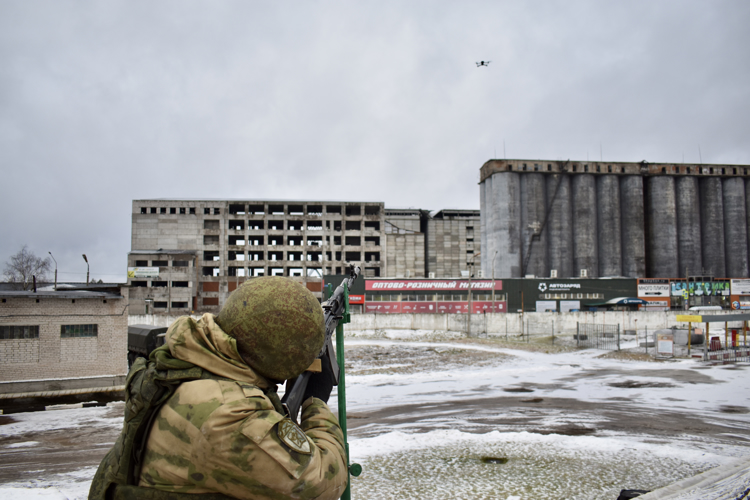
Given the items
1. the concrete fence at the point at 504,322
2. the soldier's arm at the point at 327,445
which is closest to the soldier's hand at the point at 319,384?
the soldier's arm at the point at 327,445

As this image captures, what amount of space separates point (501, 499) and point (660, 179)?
80.7 meters

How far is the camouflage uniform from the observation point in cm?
158

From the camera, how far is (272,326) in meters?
1.82

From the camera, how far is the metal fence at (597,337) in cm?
2950

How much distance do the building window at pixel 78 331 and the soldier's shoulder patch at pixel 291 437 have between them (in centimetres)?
1959

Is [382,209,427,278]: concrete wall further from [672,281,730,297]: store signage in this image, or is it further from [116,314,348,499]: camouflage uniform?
[116,314,348,499]: camouflage uniform

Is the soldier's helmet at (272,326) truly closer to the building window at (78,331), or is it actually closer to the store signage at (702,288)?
the building window at (78,331)

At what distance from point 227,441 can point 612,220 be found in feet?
255

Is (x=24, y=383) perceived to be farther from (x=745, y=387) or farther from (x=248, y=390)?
(x=745, y=387)

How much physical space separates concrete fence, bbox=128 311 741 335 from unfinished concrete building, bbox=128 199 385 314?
1273 inches

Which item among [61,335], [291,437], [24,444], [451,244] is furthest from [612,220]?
[291,437]

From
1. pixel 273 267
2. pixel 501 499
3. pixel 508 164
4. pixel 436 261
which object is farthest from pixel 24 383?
pixel 436 261

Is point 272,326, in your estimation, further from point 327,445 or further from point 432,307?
point 432,307

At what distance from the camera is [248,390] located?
5.50ft
